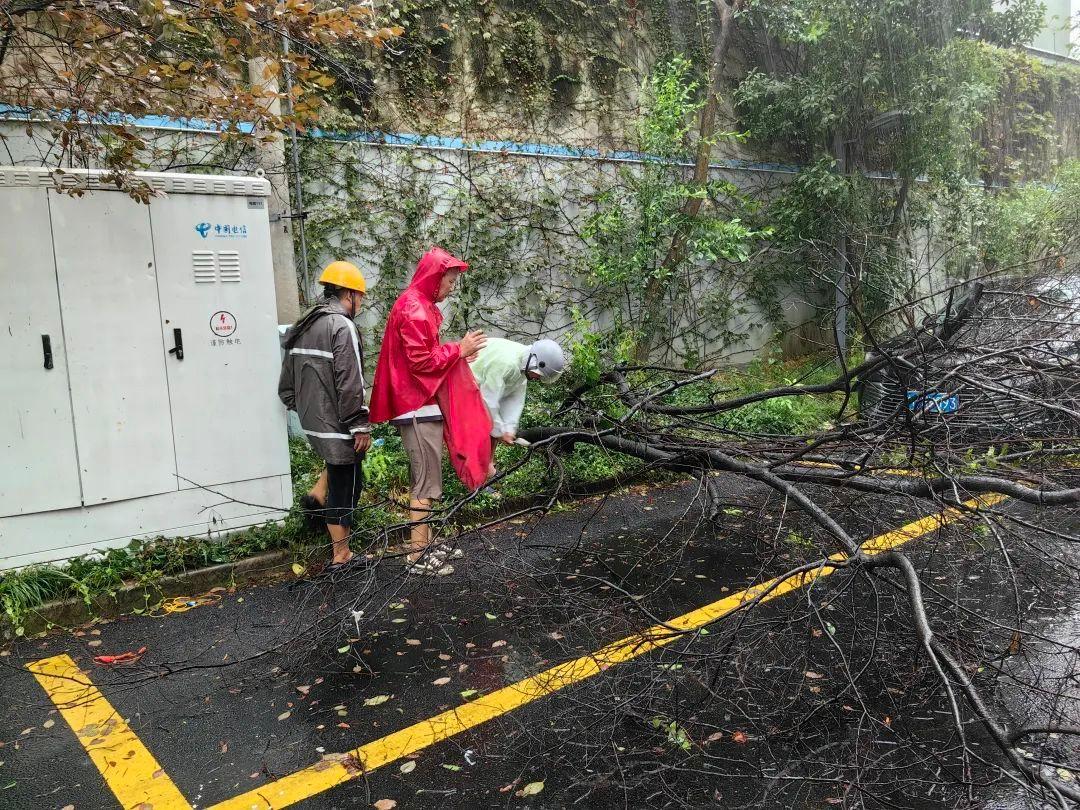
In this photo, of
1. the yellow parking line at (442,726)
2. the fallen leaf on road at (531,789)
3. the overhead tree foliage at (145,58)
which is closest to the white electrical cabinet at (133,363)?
the overhead tree foliage at (145,58)

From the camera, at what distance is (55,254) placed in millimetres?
4398

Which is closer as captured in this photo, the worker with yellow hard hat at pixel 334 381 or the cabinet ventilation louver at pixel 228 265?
the worker with yellow hard hat at pixel 334 381

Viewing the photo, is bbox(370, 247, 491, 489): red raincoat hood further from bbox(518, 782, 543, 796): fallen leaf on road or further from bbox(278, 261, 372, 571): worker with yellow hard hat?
bbox(518, 782, 543, 796): fallen leaf on road

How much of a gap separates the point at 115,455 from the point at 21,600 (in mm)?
927

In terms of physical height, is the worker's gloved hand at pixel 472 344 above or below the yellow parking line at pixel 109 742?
above

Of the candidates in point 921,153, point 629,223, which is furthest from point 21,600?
point 921,153

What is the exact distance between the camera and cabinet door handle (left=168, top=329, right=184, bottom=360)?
4801 mm

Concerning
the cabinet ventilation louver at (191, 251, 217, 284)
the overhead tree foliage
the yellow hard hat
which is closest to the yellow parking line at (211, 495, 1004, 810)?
the yellow hard hat

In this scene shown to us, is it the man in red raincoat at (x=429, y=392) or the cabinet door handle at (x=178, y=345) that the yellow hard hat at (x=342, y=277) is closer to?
the man in red raincoat at (x=429, y=392)

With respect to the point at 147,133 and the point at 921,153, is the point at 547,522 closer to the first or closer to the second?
the point at 147,133

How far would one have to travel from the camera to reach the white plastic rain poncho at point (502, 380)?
17.2ft

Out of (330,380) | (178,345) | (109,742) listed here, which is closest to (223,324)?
(178,345)

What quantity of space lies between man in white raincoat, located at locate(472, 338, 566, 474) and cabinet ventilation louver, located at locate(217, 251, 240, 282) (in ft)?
5.41

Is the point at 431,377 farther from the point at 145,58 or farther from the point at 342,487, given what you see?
the point at 145,58
